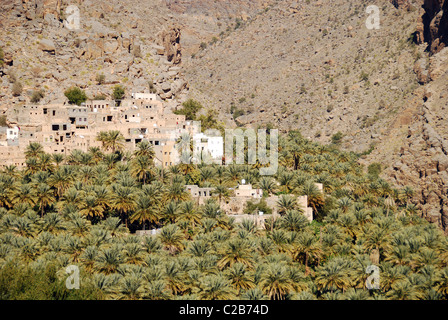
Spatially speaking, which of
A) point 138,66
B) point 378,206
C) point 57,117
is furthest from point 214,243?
point 138,66

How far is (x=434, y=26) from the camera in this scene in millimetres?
120438

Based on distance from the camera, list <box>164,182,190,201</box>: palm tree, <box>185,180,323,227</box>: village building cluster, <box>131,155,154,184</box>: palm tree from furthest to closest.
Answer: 1. <box>131,155,154,184</box>: palm tree
2. <box>185,180,323,227</box>: village building cluster
3. <box>164,182,190,201</box>: palm tree

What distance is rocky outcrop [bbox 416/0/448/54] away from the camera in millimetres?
117631

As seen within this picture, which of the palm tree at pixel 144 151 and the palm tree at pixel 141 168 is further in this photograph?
the palm tree at pixel 144 151

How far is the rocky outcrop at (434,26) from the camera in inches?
4631

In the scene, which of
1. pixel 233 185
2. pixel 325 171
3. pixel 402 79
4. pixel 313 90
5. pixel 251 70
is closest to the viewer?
pixel 233 185

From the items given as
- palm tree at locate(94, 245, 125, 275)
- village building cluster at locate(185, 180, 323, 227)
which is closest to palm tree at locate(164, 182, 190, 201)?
village building cluster at locate(185, 180, 323, 227)

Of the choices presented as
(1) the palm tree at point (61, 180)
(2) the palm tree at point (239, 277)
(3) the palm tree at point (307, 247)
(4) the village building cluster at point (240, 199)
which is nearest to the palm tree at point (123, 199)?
(1) the palm tree at point (61, 180)

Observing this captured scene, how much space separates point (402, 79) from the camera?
408 feet

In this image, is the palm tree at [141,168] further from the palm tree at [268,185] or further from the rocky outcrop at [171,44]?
the rocky outcrop at [171,44]

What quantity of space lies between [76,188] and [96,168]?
14.6ft

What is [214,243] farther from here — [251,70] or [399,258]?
[251,70]

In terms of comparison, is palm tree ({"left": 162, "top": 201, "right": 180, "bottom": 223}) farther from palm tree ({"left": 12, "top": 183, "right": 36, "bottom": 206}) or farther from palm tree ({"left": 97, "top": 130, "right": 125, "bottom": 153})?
palm tree ({"left": 97, "top": 130, "right": 125, "bottom": 153})
